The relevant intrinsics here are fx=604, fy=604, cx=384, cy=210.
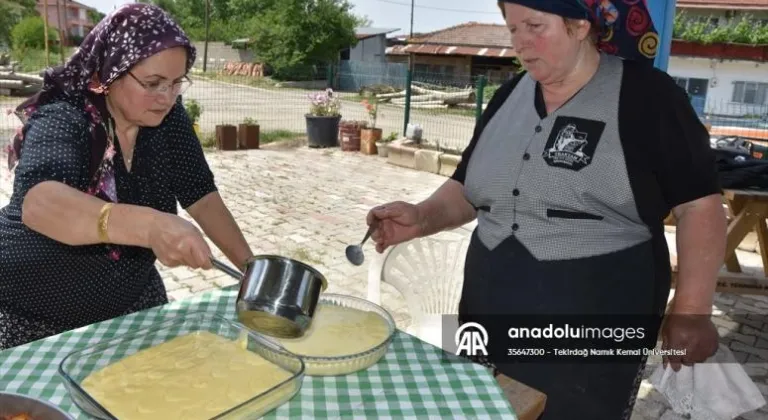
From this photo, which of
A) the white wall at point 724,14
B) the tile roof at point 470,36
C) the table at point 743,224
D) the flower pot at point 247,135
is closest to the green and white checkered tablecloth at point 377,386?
the table at point 743,224

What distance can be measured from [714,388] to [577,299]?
3.49ft

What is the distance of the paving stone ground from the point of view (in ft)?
12.4

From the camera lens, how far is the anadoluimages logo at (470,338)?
70.0 inches

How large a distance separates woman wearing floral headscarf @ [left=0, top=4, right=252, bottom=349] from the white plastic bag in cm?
193

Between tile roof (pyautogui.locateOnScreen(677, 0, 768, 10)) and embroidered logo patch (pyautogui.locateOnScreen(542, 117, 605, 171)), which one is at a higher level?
tile roof (pyautogui.locateOnScreen(677, 0, 768, 10))

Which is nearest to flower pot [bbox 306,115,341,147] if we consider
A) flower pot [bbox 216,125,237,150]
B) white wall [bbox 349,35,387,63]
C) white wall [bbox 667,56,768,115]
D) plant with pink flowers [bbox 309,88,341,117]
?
plant with pink flowers [bbox 309,88,341,117]

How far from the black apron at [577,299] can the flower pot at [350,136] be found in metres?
8.67

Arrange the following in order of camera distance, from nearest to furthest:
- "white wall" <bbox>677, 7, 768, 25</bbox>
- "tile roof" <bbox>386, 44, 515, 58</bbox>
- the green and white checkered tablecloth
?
the green and white checkered tablecloth, "white wall" <bbox>677, 7, 768, 25</bbox>, "tile roof" <bbox>386, 44, 515, 58</bbox>

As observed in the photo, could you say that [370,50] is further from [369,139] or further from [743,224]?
[743,224]

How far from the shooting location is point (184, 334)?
4.32 ft

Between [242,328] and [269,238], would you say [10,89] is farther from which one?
[242,328]

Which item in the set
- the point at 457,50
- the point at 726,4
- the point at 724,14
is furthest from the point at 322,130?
the point at 724,14

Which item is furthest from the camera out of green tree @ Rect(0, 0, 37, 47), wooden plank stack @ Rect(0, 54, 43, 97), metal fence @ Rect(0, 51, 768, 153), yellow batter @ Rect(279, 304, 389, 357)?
green tree @ Rect(0, 0, 37, 47)

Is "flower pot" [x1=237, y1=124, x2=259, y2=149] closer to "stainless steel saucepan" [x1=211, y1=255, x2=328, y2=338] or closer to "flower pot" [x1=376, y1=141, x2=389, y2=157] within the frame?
"flower pot" [x1=376, y1=141, x2=389, y2=157]
